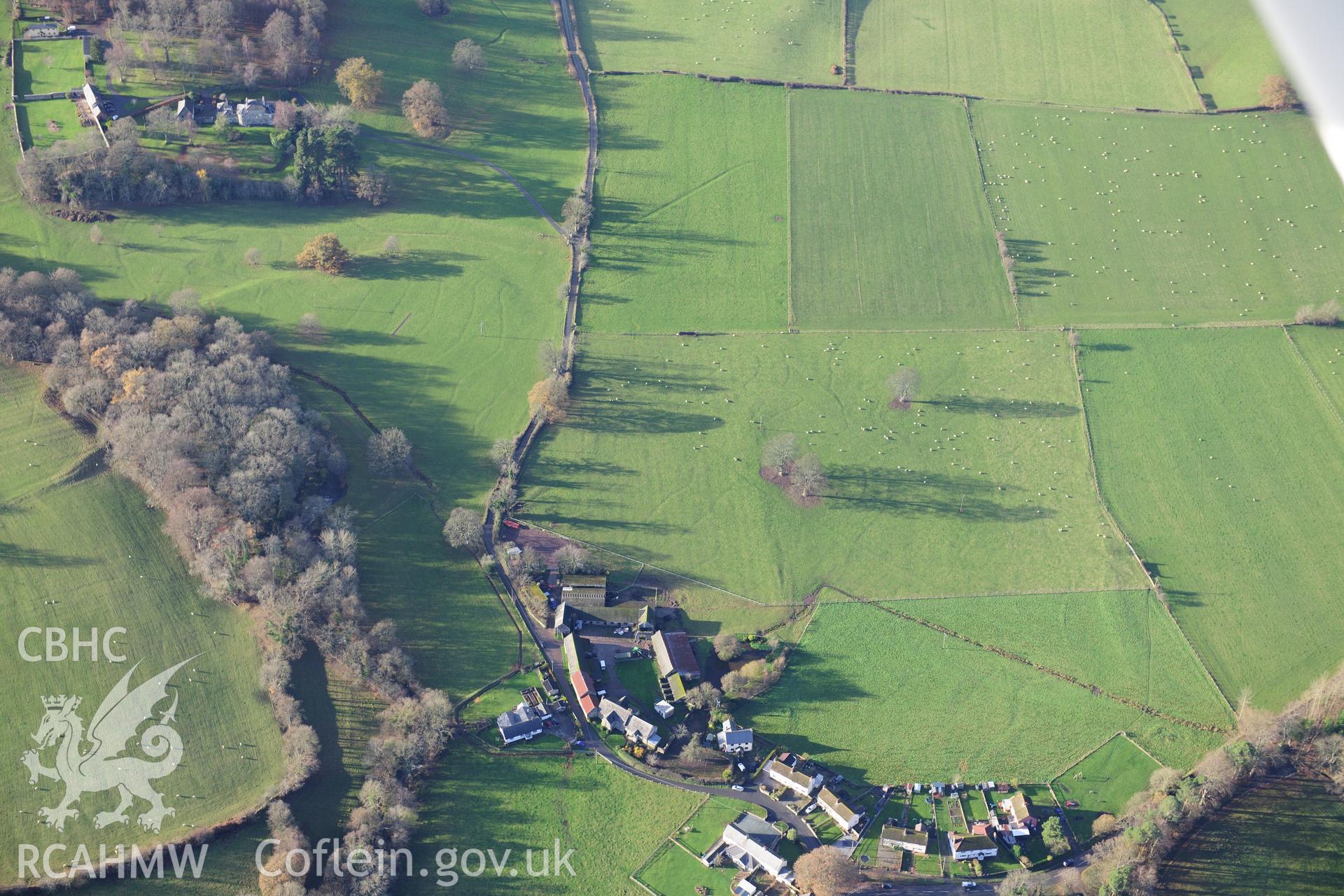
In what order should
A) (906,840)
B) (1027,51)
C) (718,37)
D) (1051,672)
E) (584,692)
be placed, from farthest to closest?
(718,37)
(1027,51)
(1051,672)
(584,692)
(906,840)

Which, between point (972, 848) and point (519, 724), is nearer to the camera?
point (972, 848)

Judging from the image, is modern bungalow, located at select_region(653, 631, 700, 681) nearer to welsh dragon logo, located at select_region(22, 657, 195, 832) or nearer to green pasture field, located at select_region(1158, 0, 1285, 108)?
welsh dragon logo, located at select_region(22, 657, 195, 832)

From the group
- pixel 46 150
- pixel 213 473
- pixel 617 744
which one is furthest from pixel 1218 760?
pixel 46 150

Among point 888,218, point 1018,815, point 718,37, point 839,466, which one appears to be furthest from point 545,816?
point 718,37

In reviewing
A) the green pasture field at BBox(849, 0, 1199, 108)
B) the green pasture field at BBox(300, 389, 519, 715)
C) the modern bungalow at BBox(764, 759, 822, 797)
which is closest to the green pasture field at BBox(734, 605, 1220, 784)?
the modern bungalow at BBox(764, 759, 822, 797)

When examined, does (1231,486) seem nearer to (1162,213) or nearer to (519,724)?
(1162,213)

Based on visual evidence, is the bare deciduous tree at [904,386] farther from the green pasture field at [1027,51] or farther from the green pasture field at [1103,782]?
the green pasture field at [1027,51]

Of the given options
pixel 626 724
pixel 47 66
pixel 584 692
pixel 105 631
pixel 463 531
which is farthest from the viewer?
pixel 47 66
